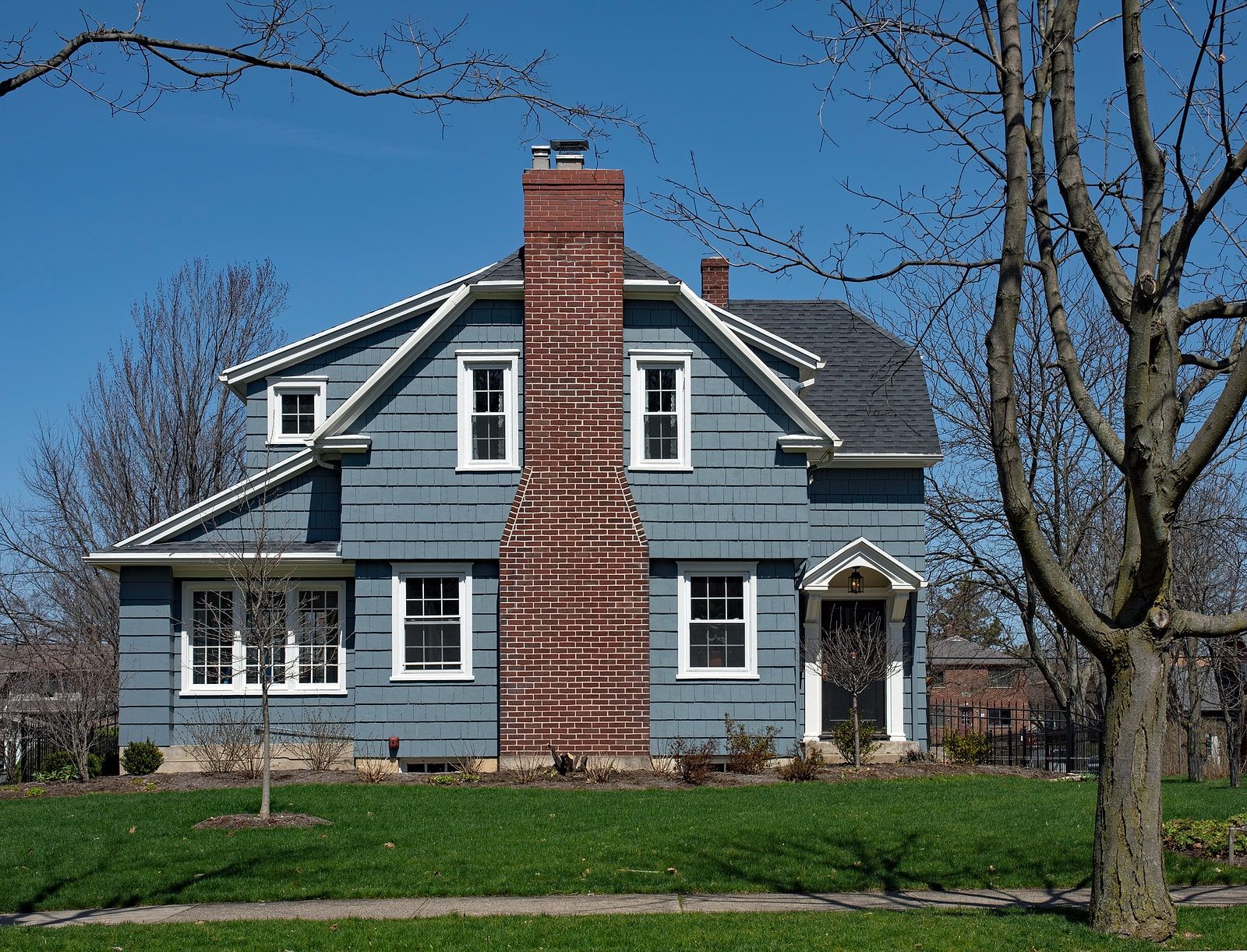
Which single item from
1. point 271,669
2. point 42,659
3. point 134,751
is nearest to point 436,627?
point 271,669

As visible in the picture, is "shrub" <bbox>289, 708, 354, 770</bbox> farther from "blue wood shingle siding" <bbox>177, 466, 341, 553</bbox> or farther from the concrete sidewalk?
the concrete sidewalk

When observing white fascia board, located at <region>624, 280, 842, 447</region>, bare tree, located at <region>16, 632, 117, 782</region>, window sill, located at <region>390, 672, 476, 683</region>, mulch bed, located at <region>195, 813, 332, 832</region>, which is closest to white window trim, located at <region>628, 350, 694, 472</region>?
white fascia board, located at <region>624, 280, 842, 447</region>

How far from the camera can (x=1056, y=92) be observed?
10.0 m

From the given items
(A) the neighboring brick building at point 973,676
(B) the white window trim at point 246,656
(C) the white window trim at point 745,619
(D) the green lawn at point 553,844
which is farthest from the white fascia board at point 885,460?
(A) the neighboring brick building at point 973,676

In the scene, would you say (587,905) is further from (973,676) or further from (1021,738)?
(973,676)

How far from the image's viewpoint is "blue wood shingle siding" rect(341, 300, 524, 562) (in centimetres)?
2002

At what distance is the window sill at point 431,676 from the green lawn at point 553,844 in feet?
9.66

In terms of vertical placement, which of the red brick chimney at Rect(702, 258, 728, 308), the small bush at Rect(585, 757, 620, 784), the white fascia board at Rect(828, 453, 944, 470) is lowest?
the small bush at Rect(585, 757, 620, 784)

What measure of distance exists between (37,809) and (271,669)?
475 cm

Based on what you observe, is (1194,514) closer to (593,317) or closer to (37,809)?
(593,317)

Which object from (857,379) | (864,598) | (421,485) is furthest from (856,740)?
(421,485)

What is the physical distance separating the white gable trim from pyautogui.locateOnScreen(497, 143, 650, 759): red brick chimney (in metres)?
3.10

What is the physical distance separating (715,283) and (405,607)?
32.1 feet

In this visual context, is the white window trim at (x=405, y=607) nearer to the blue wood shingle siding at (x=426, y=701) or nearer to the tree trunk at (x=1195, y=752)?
the blue wood shingle siding at (x=426, y=701)
